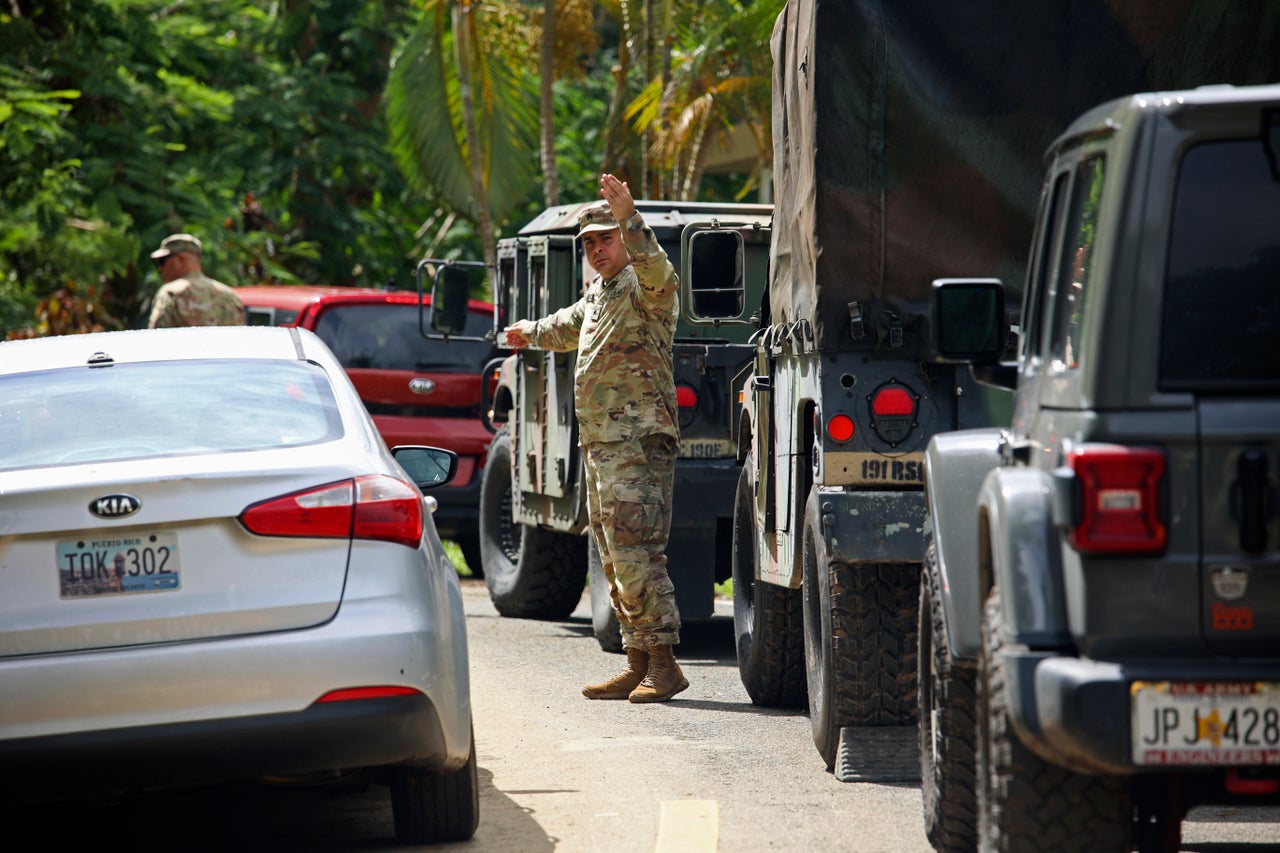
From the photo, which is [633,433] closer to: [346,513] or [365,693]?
[346,513]

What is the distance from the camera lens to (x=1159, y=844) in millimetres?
4730

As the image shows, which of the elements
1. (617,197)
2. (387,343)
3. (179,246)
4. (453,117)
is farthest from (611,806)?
(453,117)

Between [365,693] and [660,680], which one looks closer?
[365,693]

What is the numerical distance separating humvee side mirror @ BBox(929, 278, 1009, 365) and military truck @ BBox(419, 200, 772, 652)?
3667 mm

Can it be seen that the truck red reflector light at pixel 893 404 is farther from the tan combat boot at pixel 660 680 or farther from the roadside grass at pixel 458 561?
the roadside grass at pixel 458 561

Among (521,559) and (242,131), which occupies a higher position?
(242,131)

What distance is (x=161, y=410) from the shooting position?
5.57 metres

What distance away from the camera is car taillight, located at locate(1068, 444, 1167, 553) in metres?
3.96

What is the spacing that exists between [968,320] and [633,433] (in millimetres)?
3618

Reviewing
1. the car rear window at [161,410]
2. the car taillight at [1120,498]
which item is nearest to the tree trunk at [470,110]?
the car rear window at [161,410]

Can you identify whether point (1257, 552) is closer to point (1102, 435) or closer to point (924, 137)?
point (1102, 435)

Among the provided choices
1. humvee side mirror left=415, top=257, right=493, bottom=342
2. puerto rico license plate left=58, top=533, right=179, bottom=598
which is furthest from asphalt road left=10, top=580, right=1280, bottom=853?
humvee side mirror left=415, top=257, right=493, bottom=342

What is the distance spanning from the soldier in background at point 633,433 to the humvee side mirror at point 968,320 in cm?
339

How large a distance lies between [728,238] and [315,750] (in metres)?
4.42
